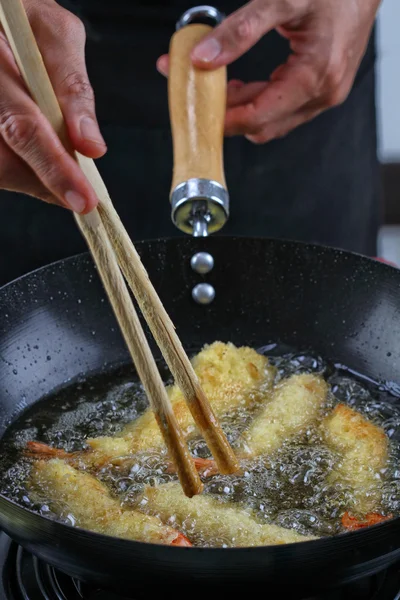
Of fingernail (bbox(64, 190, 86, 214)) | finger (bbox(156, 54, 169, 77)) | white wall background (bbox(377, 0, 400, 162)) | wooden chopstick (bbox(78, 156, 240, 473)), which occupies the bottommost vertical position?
white wall background (bbox(377, 0, 400, 162))

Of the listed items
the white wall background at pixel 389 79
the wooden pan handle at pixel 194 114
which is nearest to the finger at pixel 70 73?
the wooden pan handle at pixel 194 114

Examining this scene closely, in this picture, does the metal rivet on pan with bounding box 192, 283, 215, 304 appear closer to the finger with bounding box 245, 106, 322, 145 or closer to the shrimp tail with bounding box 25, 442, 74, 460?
the finger with bounding box 245, 106, 322, 145

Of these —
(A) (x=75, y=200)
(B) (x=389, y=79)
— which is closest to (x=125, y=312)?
(A) (x=75, y=200)

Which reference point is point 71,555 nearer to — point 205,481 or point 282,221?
point 205,481

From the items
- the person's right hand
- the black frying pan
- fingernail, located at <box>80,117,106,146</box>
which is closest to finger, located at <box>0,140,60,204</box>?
the person's right hand

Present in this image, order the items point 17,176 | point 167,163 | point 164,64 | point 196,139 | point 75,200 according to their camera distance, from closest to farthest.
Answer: point 75,200, point 17,176, point 196,139, point 164,64, point 167,163

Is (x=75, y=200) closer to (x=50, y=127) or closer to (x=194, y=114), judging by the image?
(x=50, y=127)

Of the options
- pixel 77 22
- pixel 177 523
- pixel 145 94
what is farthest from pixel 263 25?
pixel 177 523
